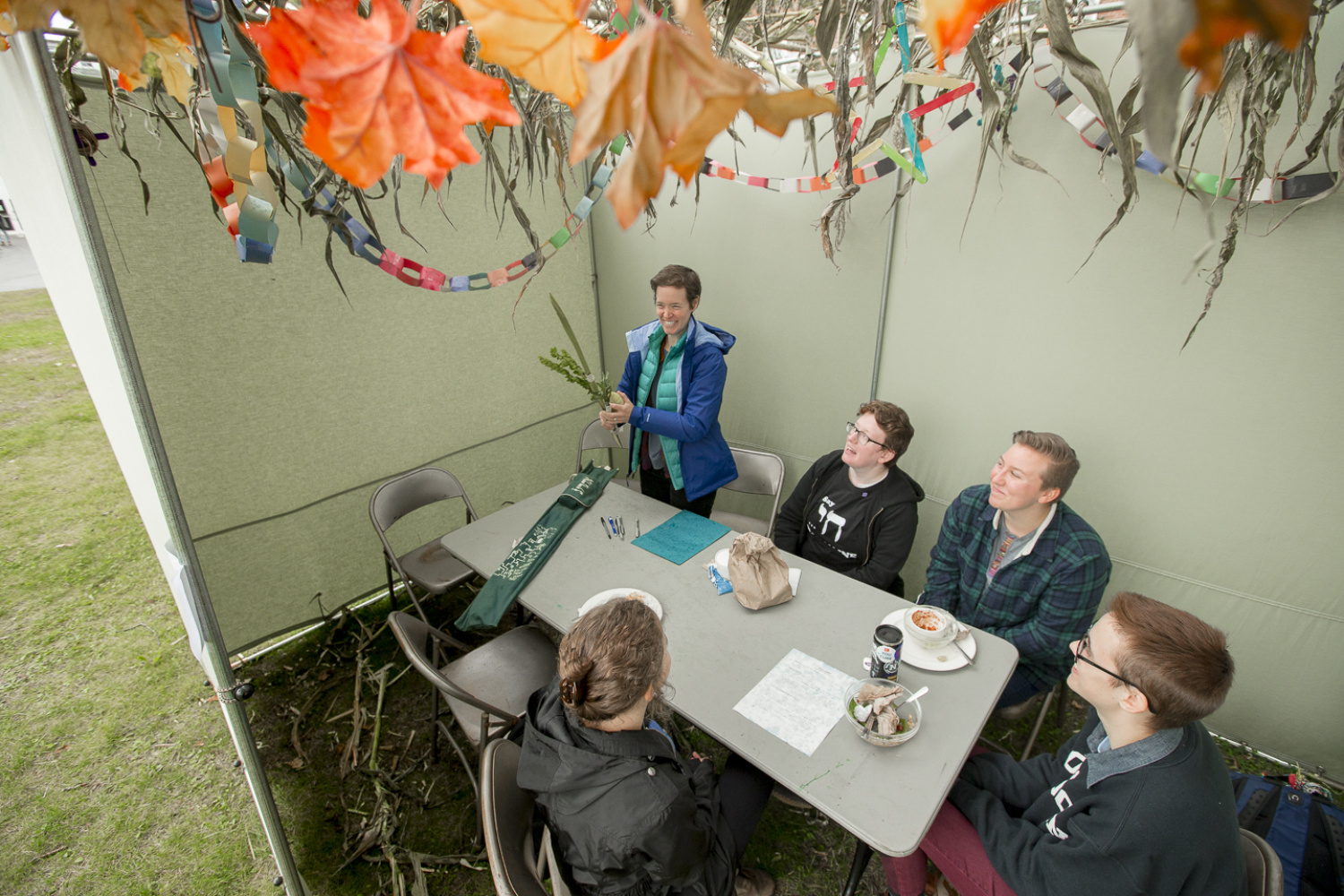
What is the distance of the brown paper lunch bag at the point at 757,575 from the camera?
1860mm

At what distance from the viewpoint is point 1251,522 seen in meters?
2.04

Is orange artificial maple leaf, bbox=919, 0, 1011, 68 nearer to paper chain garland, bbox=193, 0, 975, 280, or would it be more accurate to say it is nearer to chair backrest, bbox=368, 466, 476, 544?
paper chain garland, bbox=193, 0, 975, 280

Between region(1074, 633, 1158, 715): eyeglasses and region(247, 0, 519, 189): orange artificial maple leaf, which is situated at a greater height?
region(247, 0, 519, 189): orange artificial maple leaf

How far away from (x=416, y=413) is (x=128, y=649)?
181 cm

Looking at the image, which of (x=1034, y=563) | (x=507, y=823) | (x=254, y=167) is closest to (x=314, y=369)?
(x=507, y=823)

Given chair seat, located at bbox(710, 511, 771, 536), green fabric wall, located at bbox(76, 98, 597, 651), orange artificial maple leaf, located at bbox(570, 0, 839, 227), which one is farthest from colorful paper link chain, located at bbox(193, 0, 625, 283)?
chair seat, located at bbox(710, 511, 771, 536)

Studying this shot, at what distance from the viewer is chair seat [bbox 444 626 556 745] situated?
1.96 metres

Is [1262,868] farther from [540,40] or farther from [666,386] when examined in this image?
[666,386]

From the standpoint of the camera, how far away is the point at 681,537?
2.35 m

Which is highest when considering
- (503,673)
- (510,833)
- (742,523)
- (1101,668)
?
(1101,668)

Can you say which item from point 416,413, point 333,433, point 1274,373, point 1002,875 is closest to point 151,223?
point 333,433

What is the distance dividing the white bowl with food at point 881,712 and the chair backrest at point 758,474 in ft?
4.28

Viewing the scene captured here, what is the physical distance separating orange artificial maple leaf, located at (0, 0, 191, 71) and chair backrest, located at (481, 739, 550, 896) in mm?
1316

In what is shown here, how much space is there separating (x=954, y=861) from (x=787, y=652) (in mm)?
627
